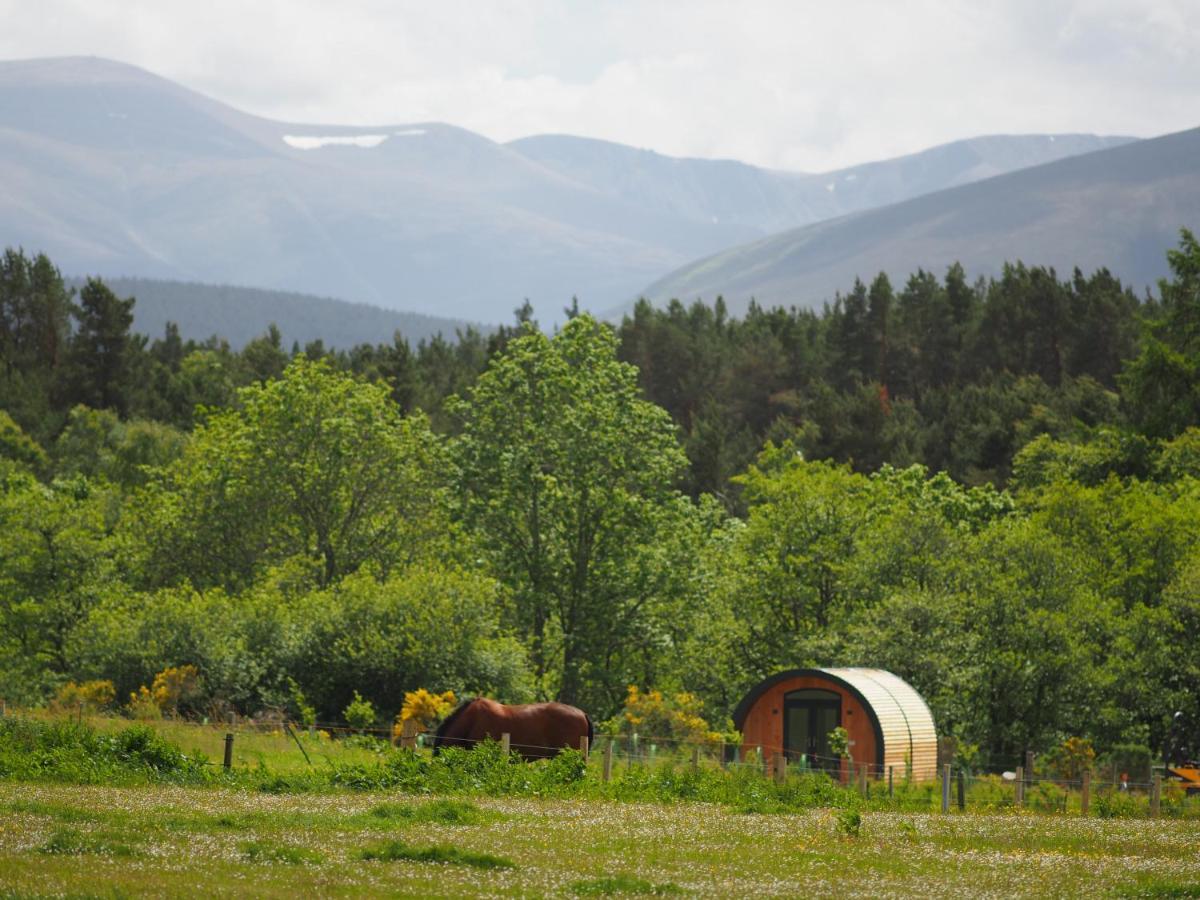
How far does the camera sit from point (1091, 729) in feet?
162

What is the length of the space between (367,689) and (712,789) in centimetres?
1954

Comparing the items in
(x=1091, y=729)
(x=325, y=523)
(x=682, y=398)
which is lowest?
(x=1091, y=729)

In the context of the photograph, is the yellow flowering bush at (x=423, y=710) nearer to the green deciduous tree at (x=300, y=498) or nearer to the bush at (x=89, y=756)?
the bush at (x=89, y=756)

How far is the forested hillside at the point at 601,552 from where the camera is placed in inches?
1956

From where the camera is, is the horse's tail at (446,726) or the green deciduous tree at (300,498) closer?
the horse's tail at (446,726)

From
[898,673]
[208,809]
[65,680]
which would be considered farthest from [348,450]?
[208,809]

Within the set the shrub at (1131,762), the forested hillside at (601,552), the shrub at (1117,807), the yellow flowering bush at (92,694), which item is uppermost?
the forested hillside at (601,552)

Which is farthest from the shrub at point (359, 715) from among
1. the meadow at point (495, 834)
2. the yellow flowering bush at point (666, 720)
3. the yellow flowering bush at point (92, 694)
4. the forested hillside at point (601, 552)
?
the yellow flowering bush at point (666, 720)

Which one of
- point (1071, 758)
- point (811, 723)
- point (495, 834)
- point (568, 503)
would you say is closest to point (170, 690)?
point (568, 503)

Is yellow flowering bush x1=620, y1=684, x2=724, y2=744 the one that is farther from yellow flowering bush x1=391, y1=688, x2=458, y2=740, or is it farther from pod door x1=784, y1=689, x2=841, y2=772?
yellow flowering bush x1=391, y1=688, x2=458, y2=740

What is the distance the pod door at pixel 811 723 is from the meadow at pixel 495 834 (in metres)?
10.4

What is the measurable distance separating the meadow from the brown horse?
3409 mm

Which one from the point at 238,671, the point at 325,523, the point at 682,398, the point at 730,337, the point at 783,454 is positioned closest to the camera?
the point at 238,671

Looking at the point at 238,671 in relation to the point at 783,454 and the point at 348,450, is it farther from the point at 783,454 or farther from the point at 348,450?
the point at 783,454
